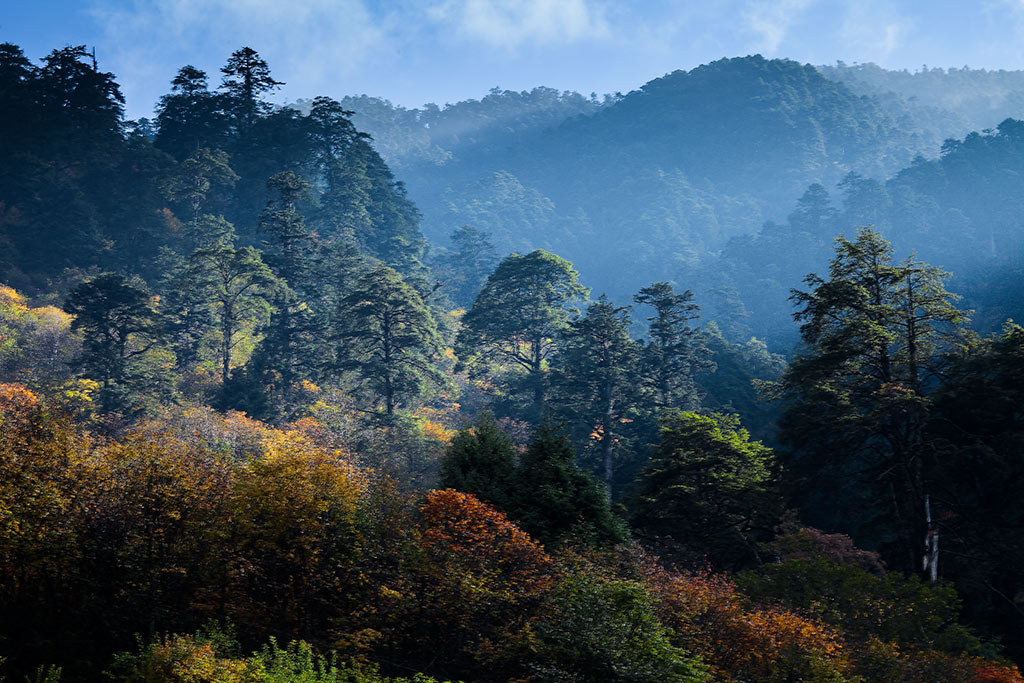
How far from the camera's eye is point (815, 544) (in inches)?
874

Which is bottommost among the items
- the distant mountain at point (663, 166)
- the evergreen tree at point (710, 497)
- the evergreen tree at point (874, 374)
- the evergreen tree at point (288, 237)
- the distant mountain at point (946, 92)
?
the evergreen tree at point (710, 497)

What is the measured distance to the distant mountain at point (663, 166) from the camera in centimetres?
12575

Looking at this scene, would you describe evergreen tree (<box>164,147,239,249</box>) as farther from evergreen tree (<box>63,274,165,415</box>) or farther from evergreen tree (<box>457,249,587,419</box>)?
evergreen tree (<box>457,249,587,419</box>)

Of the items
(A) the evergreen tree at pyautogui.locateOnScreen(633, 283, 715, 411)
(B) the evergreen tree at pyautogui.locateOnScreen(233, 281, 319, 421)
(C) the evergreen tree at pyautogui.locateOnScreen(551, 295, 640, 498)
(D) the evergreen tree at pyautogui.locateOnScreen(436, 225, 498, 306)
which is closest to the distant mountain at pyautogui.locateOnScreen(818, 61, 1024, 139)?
(D) the evergreen tree at pyautogui.locateOnScreen(436, 225, 498, 306)

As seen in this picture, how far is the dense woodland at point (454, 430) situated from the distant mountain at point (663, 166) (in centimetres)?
2116

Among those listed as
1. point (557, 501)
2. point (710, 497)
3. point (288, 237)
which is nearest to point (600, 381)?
point (710, 497)

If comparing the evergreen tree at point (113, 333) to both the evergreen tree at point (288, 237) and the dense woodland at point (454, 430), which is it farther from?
the evergreen tree at point (288, 237)

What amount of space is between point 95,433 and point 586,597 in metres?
30.8

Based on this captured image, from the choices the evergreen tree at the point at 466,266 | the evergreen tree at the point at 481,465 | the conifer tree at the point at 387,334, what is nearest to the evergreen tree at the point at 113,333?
the conifer tree at the point at 387,334

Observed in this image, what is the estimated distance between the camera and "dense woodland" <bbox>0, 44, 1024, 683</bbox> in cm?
1611

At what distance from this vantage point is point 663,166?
143 metres

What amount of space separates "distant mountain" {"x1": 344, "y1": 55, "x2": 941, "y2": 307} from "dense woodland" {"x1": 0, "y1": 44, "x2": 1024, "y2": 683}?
21161mm

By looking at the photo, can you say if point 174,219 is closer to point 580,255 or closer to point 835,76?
point 580,255

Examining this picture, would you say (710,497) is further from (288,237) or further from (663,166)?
(663,166)
